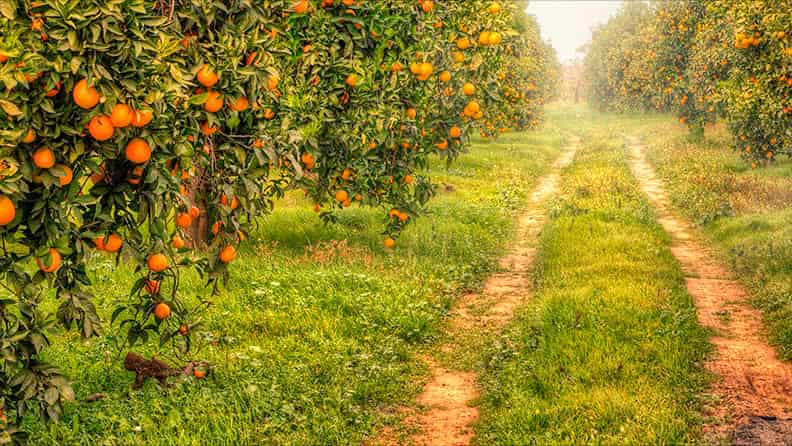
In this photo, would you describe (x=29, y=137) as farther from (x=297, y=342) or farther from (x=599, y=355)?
(x=599, y=355)

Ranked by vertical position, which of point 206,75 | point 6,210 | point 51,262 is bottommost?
point 51,262

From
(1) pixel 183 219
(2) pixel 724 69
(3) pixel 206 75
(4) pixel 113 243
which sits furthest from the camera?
(2) pixel 724 69

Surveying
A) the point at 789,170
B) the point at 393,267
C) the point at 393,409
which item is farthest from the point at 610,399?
the point at 789,170

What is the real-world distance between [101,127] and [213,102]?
0.85 m

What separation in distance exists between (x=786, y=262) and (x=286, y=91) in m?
6.93

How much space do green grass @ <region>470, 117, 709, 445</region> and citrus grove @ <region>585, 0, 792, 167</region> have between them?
2813mm

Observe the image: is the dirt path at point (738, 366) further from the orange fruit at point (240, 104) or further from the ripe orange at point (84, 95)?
the ripe orange at point (84, 95)

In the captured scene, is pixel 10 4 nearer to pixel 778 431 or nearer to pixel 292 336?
pixel 292 336

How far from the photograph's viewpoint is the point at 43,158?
3566 millimetres

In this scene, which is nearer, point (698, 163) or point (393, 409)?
point (393, 409)

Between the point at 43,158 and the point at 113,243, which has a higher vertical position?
the point at 43,158

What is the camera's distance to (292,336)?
6.82 m

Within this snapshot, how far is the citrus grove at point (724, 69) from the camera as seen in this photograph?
956 cm

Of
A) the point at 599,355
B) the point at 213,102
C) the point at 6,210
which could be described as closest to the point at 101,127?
the point at 6,210
